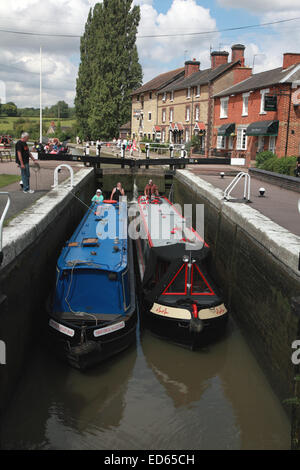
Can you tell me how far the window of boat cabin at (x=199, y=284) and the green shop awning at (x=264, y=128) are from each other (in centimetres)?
1807

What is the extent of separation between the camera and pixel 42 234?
7.60m

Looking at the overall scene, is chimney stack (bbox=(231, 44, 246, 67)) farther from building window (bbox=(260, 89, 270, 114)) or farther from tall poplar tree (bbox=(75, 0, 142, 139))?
tall poplar tree (bbox=(75, 0, 142, 139))

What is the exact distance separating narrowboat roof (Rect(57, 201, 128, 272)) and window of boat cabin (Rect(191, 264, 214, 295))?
138 centimetres

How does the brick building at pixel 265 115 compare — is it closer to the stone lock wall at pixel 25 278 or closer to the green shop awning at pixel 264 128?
the green shop awning at pixel 264 128

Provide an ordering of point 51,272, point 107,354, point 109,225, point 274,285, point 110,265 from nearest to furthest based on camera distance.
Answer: point 274,285
point 107,354
point 110,265
point 51,272
point 109,225

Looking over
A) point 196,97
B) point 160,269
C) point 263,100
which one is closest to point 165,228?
point 160,269

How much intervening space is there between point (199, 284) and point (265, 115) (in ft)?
65.6

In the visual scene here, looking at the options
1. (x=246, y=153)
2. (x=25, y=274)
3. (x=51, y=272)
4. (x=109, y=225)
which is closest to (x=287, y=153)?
(x=246, y=153)

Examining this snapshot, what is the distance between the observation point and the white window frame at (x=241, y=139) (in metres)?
27.7

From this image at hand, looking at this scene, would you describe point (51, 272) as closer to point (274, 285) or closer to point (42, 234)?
point (42, 234)

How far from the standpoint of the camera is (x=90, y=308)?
7.05m

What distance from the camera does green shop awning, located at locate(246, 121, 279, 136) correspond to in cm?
2356

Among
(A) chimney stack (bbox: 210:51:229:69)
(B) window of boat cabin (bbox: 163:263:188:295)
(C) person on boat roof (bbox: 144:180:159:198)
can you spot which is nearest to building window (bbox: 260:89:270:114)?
(C) person on boat roof (bbox: 144:180:159:198)
